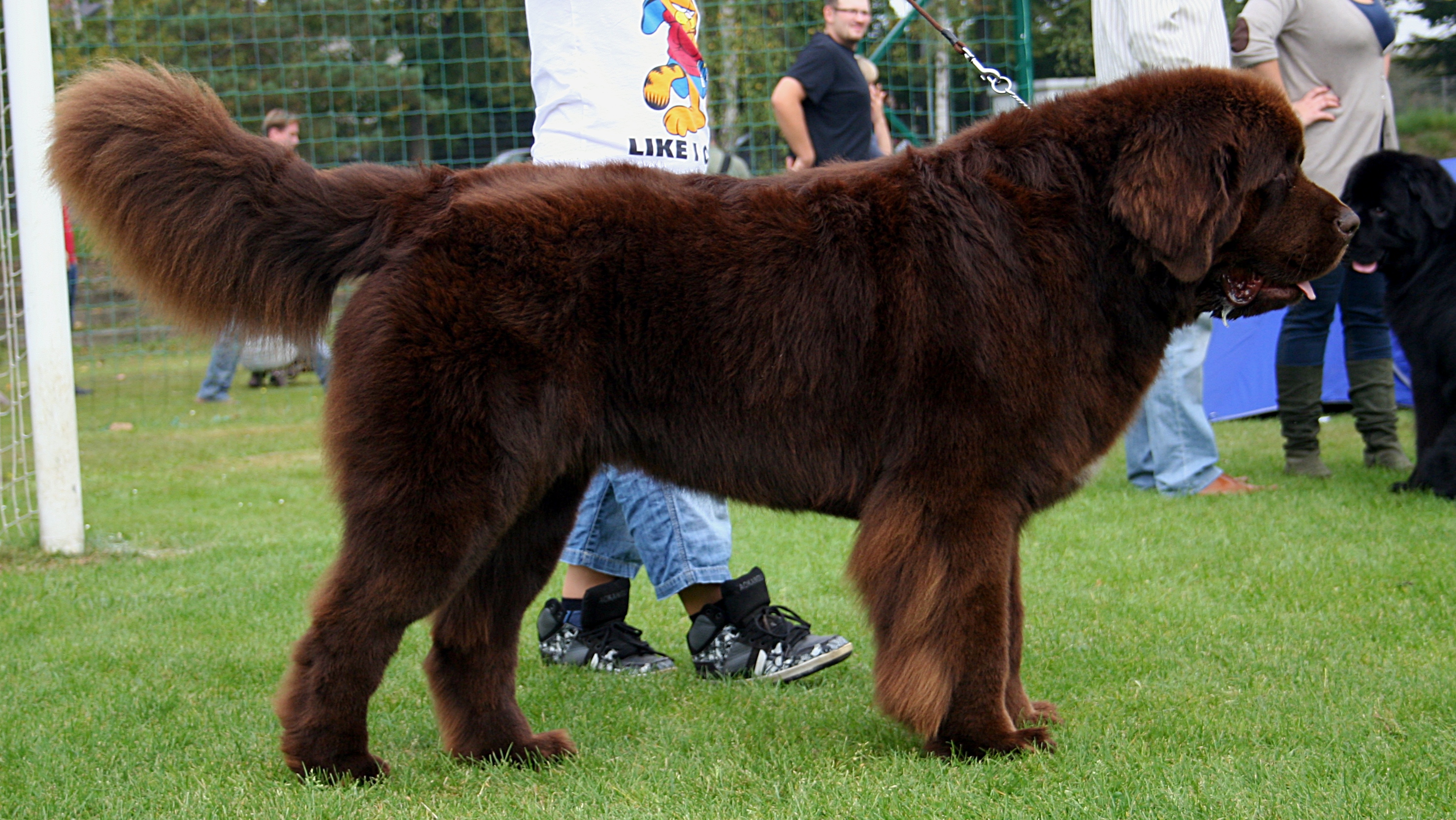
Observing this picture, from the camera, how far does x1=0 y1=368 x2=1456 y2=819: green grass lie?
2367mm

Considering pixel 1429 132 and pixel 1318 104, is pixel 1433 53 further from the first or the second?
pixel 1318 104

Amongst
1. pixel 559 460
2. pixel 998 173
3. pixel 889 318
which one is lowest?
pixel 559 460

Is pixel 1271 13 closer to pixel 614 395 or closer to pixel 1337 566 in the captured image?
pixel 1337 566

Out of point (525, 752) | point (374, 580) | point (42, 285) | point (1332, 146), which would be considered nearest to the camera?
point (374, 580)

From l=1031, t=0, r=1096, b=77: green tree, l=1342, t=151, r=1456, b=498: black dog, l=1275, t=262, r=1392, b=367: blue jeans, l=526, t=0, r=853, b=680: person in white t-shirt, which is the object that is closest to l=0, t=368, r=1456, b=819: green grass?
l=526, t=0, r=853, b=680: person in white t-shirt

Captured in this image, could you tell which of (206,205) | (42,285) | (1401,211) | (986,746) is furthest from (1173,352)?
(42,285)

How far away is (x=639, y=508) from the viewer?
347 cm

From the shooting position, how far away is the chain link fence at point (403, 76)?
10531 mm

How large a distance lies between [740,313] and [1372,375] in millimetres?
5106

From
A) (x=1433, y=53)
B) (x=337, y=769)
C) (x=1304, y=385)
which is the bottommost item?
(x=337, y=769)

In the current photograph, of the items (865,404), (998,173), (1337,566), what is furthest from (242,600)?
(1337,566)

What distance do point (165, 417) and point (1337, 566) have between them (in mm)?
9222

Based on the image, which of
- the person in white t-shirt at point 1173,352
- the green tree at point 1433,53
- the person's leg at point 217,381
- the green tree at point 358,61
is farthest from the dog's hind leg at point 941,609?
the green tree at point 1433,53

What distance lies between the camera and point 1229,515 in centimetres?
525
